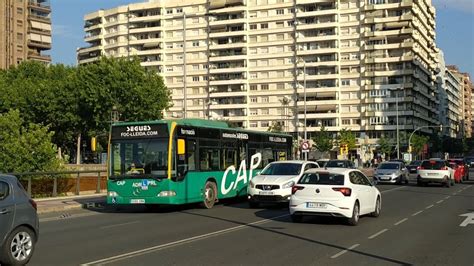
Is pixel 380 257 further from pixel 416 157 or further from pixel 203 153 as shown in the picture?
pixel 416 157

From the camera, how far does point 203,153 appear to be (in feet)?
68.5

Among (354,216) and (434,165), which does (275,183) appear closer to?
(354,216)

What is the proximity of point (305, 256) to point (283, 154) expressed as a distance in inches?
679

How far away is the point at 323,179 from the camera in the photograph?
1552cm

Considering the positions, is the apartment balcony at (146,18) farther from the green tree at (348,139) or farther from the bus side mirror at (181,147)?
the bus side mirror at (181,147)

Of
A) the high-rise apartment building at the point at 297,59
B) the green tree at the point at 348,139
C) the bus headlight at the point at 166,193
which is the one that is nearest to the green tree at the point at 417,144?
the high-rise apartment building at the point at 297,59

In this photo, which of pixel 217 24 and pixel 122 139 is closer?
pixel 122 139

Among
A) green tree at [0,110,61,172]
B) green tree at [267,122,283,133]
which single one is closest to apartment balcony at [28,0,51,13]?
green tree at [267,122,283,133]

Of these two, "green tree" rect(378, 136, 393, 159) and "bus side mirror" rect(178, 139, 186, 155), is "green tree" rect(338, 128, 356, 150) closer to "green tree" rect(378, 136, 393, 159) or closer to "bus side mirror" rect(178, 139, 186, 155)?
"green tree" rect(378, 136, 393, 159)

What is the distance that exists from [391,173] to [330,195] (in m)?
25.3

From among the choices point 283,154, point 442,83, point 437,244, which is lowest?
point 437,244

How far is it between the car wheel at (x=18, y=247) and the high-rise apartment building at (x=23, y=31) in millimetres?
106454

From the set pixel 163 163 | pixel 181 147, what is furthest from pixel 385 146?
pixel 181 147

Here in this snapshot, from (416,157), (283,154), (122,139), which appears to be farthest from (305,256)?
(416,157)
